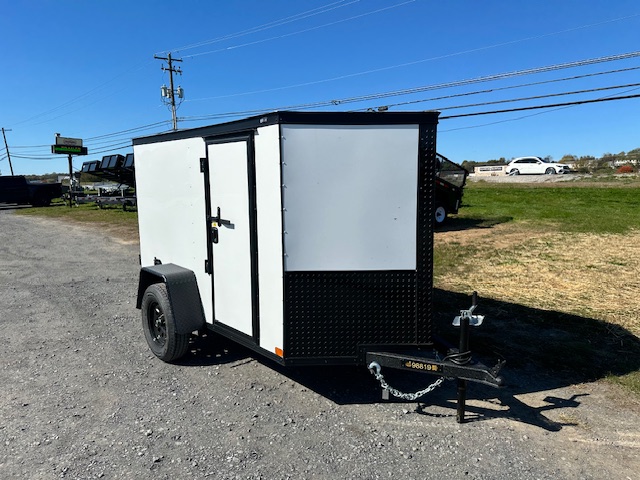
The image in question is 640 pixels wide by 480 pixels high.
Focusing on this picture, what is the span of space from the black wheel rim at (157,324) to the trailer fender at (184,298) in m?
0.23

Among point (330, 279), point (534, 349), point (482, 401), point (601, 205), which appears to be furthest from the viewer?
point (601, 205)

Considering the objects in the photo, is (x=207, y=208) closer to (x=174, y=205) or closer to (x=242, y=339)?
(x=174, y=205)

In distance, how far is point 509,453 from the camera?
3297 mm

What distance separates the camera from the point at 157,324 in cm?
512

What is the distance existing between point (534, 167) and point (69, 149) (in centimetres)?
3899

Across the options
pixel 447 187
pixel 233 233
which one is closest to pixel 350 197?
pixel 233 233

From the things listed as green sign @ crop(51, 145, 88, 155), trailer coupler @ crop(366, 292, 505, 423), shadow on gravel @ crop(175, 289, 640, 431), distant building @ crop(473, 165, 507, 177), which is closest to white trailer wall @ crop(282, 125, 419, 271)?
trailer coupler @ crop(366, 292, 505, 423)

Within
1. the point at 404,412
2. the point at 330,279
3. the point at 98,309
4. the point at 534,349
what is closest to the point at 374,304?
the point at 330,279

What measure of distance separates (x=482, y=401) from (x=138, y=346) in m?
3.93

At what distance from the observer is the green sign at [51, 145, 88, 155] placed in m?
35.2

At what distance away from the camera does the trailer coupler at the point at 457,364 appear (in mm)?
3486

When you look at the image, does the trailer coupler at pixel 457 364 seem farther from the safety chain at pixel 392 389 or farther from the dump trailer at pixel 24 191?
the dump trailer at pixel 24 191

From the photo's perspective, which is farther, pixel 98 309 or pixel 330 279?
pixel 98 309

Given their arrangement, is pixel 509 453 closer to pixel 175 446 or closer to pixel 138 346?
pixel 175 446
